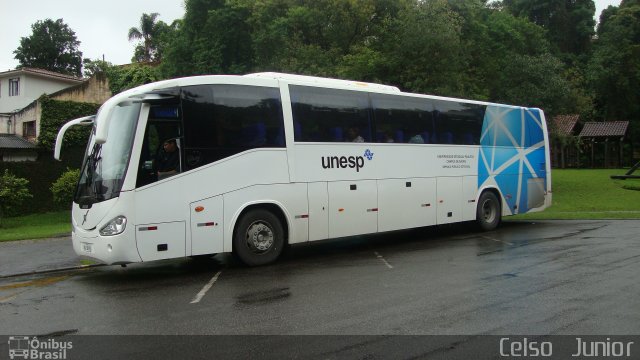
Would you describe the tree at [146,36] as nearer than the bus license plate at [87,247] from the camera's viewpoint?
No

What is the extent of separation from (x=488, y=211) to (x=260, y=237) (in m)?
8.10

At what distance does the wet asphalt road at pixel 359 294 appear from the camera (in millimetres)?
6242

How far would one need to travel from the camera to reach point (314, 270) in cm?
1005

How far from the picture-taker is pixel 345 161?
1196 centimetres

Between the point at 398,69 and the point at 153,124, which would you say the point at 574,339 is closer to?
the point at 153,124

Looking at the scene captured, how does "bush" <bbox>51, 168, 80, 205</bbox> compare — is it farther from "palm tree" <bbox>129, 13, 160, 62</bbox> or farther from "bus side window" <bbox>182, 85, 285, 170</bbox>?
"palm tree" <bbox>129, 13, 160, 62</bbox>

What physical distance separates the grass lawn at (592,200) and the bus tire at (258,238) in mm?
12453

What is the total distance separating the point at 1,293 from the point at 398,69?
20142 millimetres

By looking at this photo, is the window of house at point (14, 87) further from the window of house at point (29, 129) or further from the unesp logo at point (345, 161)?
the unesp logo at point (345, 161)

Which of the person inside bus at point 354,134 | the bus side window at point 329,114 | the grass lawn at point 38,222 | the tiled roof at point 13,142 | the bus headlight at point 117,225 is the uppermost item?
the tiled roof at point 13,142

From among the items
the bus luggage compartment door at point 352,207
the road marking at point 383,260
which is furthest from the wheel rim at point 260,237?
the road marking at point 383,260

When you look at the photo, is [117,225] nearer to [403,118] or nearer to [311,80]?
[311,80]

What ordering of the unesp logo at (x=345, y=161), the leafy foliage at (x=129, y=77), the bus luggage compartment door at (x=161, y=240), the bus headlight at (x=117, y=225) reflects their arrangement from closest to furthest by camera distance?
the bus headlight at (x=117, y=225) < the bus luggage compartment door at (x=161, y=240) < the unesp logo at (x=345, y=161) < the leafy foliage at (x=129, y=77)

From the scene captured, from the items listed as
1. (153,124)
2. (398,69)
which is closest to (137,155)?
(153,124)
